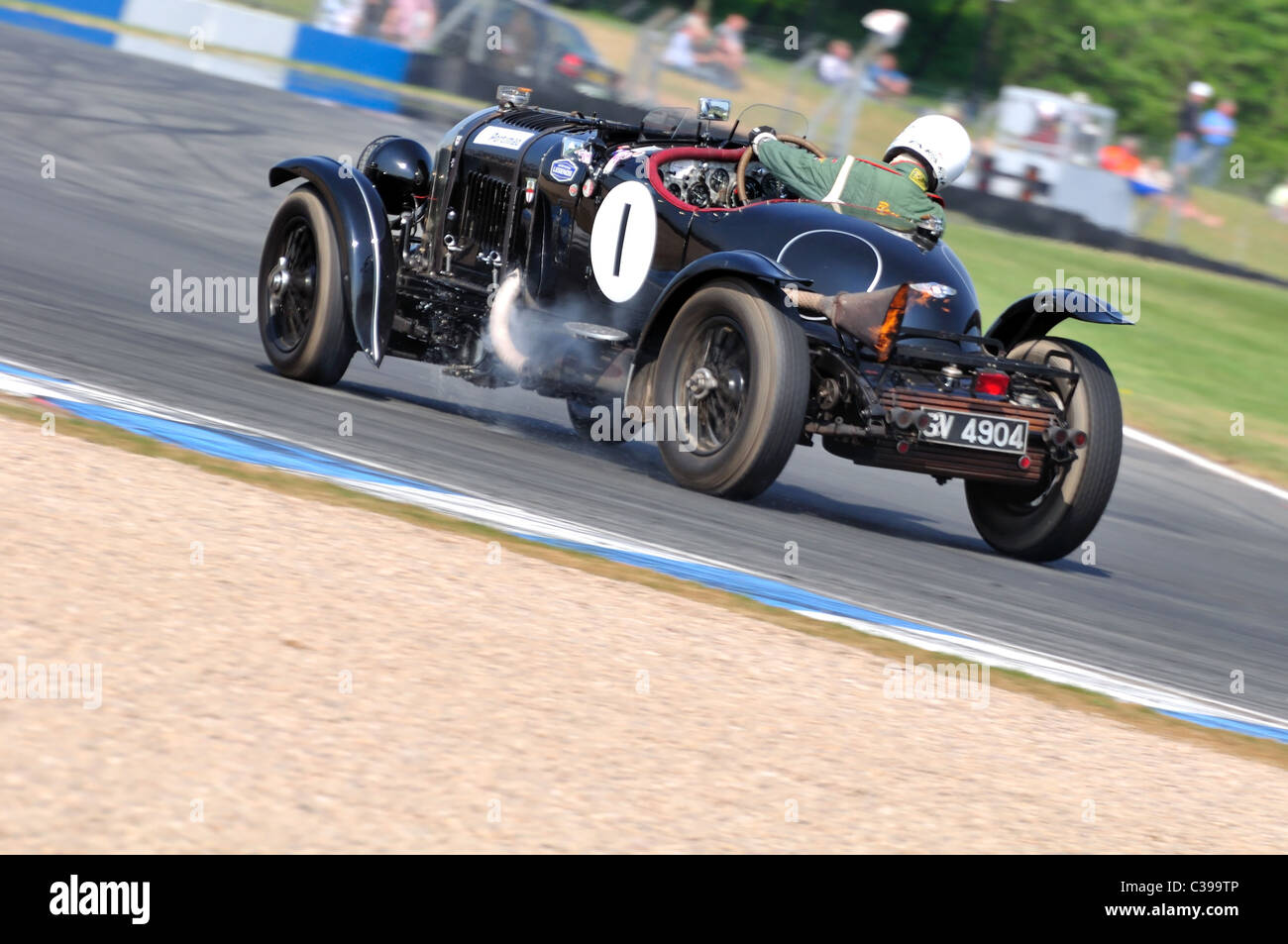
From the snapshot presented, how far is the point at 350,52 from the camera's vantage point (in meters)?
→ 23.4

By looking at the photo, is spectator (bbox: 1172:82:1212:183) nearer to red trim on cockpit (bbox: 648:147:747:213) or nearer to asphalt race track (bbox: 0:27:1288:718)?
asphalt race track (bbox: 0:27:1288:718)

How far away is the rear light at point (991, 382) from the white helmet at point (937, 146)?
128 centimetres

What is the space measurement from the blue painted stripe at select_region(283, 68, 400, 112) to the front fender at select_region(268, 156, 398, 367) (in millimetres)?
12272

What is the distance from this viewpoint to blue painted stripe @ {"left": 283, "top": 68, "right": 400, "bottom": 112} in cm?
2066

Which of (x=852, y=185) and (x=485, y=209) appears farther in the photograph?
(x=485, y=209)

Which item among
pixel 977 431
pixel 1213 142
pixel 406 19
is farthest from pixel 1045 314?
pixel 1213 142

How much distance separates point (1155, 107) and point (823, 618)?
116 ft

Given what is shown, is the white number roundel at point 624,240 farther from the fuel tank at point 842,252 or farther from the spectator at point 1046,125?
the spectator at point 1046,125

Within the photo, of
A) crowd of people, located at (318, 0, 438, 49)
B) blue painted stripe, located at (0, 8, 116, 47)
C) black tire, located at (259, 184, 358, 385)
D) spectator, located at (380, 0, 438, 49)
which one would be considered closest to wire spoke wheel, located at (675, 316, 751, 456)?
black tire, located at (259, 184, 358, 385)

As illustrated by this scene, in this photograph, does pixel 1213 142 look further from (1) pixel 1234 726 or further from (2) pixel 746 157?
(1) pixel 1234 726

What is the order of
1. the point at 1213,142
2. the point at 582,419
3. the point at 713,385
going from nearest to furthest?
1. the point at 713,385
2. the point at 582,419
3. the point at 1213,142

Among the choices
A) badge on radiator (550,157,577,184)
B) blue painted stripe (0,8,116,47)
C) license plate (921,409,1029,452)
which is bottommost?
license plate (921,409,1029,452)

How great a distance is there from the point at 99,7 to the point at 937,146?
709 inches
